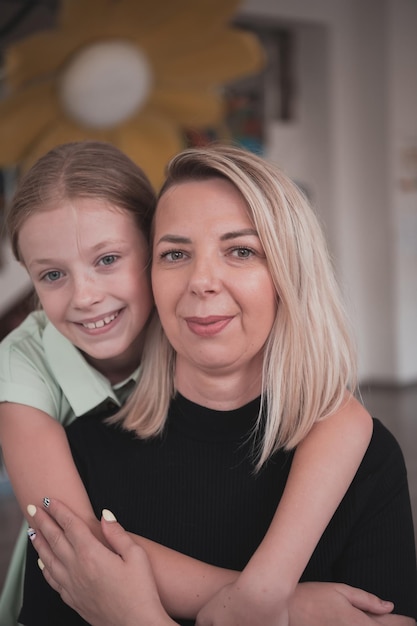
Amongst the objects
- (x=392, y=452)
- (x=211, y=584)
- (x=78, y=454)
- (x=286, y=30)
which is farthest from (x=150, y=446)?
(x=286, y=30)

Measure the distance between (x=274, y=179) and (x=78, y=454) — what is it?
59 cm

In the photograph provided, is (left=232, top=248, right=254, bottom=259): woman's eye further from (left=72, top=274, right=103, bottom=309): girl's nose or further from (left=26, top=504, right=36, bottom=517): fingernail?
(left=26, top=504, right=36, bottom=517): fingernail

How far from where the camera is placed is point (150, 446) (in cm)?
141

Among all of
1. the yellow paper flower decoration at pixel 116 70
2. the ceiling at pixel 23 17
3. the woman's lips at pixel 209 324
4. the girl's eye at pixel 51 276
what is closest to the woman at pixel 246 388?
the woman's lips at pixel 209 324

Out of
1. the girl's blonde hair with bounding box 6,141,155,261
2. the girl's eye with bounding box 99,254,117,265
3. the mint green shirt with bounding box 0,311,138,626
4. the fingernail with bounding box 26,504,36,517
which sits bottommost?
the fingernail with bounding box 26,504,36,517

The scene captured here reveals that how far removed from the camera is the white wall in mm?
6887

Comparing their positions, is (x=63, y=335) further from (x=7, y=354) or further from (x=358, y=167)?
(x=358, y=167)

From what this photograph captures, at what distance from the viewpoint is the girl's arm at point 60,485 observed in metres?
1.21

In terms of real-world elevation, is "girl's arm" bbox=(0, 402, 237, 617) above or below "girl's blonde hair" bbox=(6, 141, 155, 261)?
below

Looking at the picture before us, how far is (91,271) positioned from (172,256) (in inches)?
8.9

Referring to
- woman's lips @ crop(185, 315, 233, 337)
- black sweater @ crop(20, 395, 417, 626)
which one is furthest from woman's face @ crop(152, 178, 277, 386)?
black sweater @ crop(20, 395, 417, 626)

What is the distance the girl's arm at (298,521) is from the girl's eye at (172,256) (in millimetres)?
344

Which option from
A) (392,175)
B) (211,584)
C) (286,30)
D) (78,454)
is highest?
(286,30)

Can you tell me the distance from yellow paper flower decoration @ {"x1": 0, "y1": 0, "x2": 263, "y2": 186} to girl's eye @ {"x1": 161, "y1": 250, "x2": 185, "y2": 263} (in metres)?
3.34
